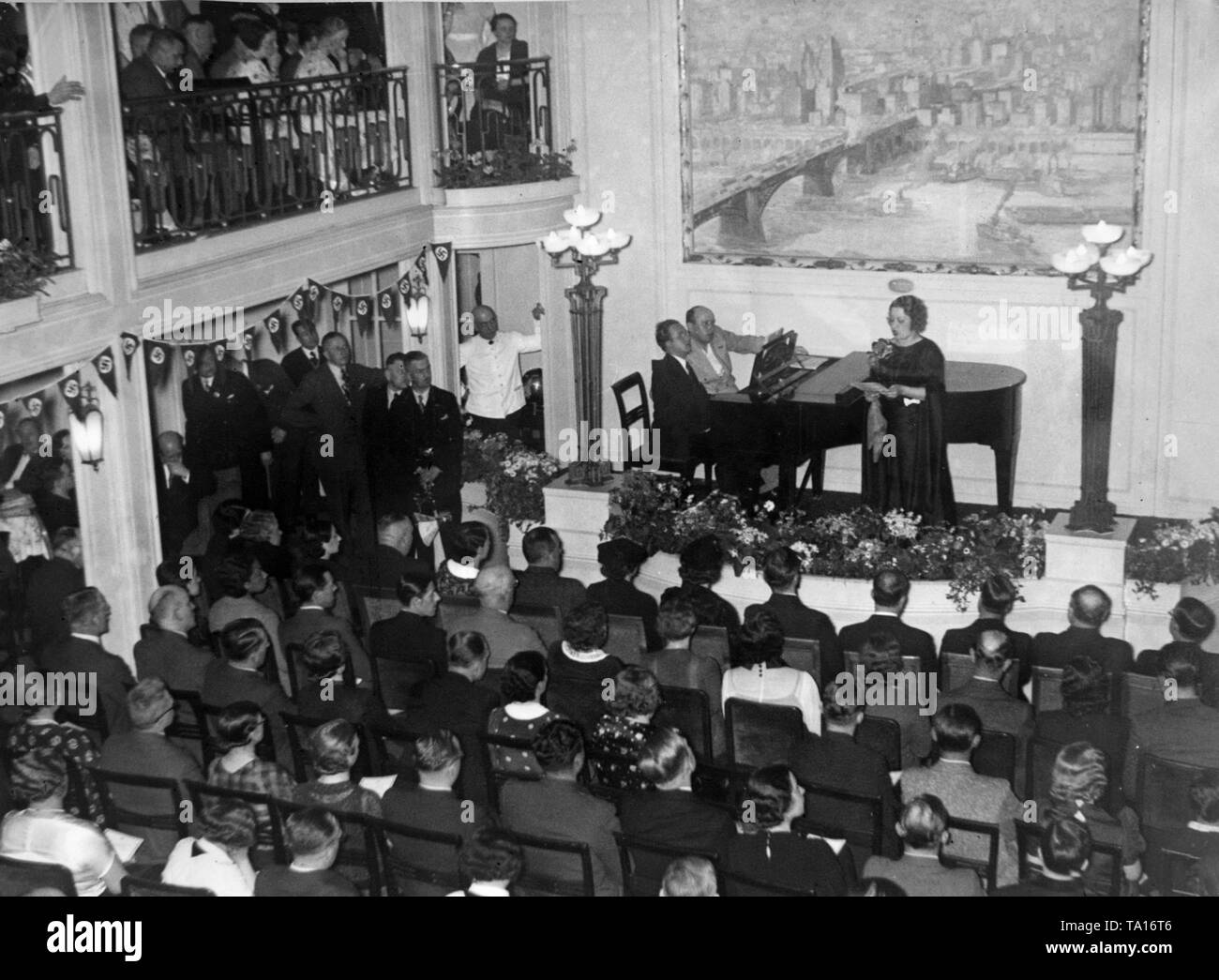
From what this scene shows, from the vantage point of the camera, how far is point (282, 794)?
6.56 m

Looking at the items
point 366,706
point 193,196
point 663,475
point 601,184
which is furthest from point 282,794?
point 601,184

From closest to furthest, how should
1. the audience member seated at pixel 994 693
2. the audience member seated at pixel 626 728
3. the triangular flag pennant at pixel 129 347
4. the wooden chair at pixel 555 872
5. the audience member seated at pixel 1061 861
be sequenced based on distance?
the audience member seated at pixel 1061 861
the wooden chair at pixel 555 872
the audience member seated at pixel 626 728
the audience member seated at pixel 994 693
the triangular flag pennant at pixel 129 347

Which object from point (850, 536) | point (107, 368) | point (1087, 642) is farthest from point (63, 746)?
point (850, 536)

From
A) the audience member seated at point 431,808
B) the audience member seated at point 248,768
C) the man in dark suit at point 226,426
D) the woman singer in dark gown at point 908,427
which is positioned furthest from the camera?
the man in dark suit at point 226,426

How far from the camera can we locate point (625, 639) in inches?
329

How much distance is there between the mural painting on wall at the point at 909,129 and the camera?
39.1 ft

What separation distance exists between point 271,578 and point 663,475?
4.27 metres

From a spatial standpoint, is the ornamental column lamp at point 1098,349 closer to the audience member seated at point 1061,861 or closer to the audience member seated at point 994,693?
the audience member seated at point 994,693

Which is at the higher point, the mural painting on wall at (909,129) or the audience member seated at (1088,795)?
the mural painting on wall at (909,129)

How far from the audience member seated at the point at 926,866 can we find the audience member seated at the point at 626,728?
1.28 meters

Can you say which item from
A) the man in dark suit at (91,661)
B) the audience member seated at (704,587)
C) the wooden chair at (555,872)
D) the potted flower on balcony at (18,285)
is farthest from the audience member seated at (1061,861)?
the potted flower on balcony at (18,285)

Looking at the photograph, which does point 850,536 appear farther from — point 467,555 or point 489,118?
point 489,118

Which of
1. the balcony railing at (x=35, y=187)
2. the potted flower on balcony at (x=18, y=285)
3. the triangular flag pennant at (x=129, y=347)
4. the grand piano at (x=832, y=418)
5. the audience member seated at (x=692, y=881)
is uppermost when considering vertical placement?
the balcony railing at (x=35, y=187)

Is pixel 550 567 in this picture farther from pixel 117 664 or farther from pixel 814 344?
pixel 814 344
